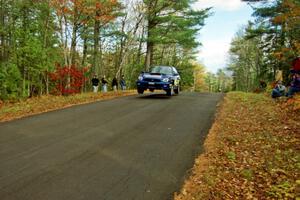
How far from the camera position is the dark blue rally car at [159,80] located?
19.7 m

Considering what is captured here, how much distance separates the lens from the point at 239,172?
7.17m

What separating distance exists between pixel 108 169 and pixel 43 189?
1.53m

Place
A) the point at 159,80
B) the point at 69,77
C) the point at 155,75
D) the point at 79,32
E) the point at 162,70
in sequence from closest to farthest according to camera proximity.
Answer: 1. the point at 159,80
2. the point at 155,75
3. the point at 162,70
4. the point at 69,77
5. the point at 79,32

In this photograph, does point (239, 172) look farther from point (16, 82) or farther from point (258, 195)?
point (16, 82)

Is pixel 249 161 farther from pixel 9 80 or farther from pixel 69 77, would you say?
pixel 9 80

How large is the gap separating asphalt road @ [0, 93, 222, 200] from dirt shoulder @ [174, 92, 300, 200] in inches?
15.6

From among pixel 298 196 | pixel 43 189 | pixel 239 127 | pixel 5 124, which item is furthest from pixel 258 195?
pixel 5 124

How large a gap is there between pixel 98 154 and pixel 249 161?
3.62 meters

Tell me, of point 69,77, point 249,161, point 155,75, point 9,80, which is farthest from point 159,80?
point 249,161

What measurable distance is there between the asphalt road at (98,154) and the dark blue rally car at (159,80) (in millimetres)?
6354

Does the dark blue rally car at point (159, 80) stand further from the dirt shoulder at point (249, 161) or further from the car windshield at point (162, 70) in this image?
the dirt shoulder at point (249, 161)

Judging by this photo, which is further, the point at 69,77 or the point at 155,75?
the point at 69,77

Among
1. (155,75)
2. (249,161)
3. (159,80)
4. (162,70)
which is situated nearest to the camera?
(249,161)

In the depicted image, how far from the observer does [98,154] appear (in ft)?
26.0
